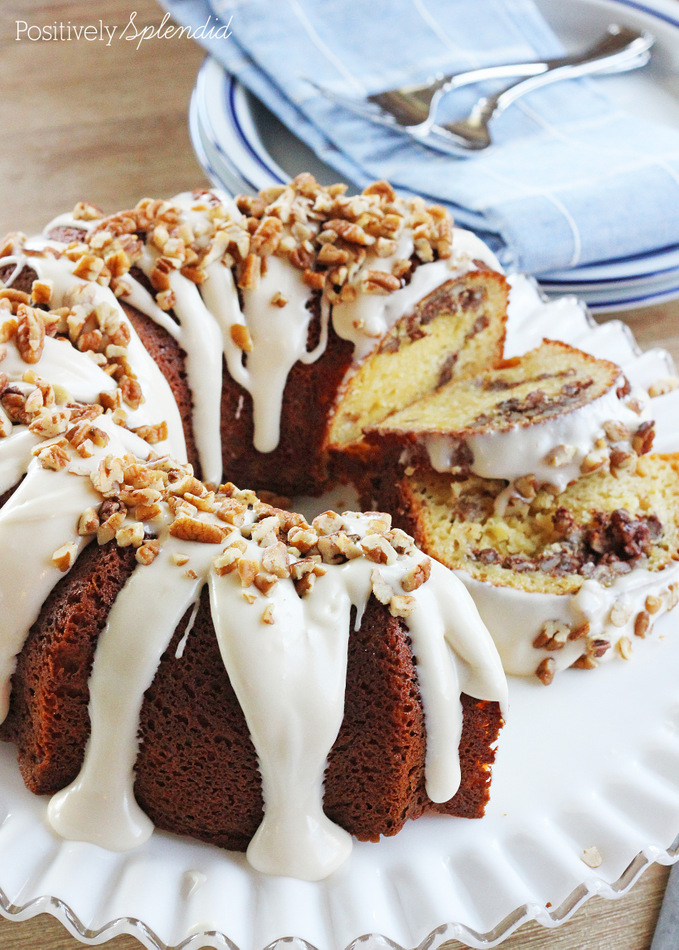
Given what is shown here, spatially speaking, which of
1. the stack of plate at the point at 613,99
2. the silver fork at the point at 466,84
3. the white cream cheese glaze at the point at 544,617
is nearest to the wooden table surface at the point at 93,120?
the stack of plate at the point at 613,99

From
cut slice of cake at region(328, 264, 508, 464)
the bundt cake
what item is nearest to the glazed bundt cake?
cut slice of cake at region(328, 264, 508, 464)

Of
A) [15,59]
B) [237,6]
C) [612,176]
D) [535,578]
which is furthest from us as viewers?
[15,59]

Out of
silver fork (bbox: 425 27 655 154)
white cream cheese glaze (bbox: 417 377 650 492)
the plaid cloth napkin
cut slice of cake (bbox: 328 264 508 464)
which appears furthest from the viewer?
silver fork (bbox: 425 27 655 154)

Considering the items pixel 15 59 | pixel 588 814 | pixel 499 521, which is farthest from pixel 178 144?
pixel 588 814

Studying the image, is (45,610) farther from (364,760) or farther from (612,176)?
(612,176)

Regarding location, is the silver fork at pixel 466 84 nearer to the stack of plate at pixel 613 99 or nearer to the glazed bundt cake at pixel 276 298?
the stack of plate at pixel 613 99

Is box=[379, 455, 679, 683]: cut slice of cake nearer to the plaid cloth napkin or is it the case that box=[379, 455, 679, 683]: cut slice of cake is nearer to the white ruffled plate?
the white ruffled plate
